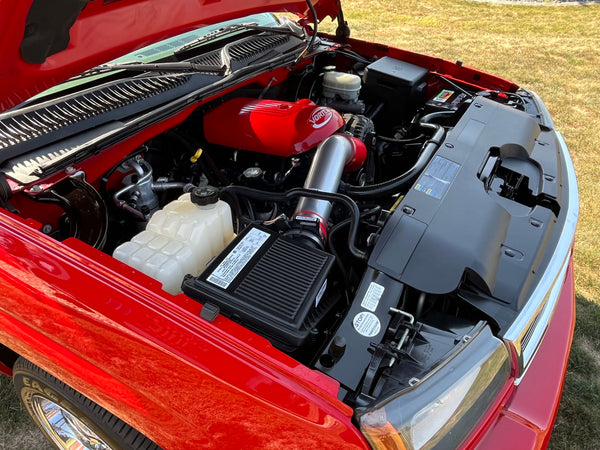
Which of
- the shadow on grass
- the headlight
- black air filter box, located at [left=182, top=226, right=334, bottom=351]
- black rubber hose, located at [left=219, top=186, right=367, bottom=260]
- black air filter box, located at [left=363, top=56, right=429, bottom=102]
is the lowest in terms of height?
the shadow on grass

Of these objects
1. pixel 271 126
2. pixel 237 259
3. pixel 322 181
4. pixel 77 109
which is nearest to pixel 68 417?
pixel 237 259

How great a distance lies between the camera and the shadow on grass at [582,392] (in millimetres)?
2014

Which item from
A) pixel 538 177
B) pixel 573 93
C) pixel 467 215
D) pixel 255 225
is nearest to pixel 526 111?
pixel 538 177

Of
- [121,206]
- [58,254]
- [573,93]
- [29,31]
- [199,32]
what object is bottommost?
[573,93]

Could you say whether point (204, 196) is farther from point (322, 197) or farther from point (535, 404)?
point (535, 404)

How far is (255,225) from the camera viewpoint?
1.53 meters

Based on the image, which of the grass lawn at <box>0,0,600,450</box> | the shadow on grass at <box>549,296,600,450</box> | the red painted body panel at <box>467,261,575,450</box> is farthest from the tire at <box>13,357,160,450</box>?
the shadow on grass at <box>549,296,600,450</box>

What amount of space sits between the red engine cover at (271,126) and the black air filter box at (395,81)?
758 millimetres

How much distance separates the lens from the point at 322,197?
1.62 metres

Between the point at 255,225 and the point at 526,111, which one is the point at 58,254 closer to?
the point at 255,225

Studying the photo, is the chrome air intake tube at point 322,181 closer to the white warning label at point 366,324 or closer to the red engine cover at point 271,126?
the red engine cover at point 271,126

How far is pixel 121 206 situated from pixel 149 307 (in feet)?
2.30

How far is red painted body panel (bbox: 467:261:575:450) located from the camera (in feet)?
4.25

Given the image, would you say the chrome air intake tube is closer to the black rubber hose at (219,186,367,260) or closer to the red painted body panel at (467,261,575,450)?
the black rubber hose at (219,186,367,260)
